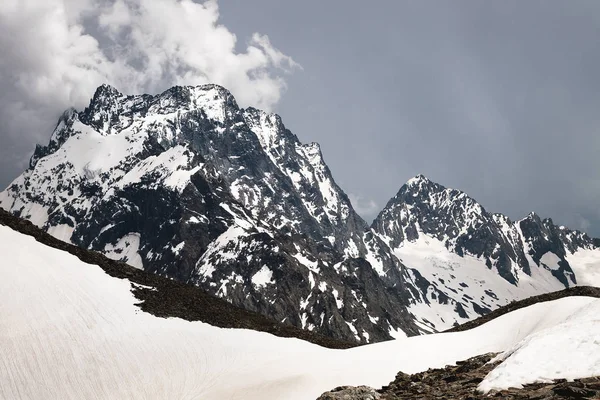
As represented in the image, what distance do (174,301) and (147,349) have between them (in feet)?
38.7

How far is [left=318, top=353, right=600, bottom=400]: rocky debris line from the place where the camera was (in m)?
13.6

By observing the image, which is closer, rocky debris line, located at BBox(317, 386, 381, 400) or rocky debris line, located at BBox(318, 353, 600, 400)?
rocky debris line, located at BBox(318, 353, 600, 400)

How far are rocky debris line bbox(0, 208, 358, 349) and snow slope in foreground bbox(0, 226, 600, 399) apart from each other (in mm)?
2264

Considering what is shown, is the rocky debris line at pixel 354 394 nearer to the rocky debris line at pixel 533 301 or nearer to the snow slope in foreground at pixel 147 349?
the snow slope in foreground at pixel 147 349

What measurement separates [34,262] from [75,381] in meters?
16.3

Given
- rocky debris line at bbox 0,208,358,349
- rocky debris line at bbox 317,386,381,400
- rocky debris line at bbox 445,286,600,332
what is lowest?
rocky debris line at bbox 317,386,381,400

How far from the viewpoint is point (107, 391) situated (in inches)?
1300

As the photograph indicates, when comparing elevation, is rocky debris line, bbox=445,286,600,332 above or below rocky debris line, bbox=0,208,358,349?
below

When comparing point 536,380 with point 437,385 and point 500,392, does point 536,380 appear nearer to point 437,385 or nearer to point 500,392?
point 500,392

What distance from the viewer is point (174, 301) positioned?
50.2 metres

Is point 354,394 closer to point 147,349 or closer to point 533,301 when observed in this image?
point 147,349

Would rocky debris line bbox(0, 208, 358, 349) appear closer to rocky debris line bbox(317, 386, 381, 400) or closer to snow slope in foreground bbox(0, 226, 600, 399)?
snow slope in foreground bbox(0, 226, 600, 399)

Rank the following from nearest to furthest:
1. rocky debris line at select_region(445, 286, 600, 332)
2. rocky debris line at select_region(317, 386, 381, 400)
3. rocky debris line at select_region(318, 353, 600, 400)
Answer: rocky debris line at select_region(318, 353, 600, 400)
rocky debris line at select_region(317, 386, 381, 400)
rocky debris line at select_region(445, 286, 600, 332)

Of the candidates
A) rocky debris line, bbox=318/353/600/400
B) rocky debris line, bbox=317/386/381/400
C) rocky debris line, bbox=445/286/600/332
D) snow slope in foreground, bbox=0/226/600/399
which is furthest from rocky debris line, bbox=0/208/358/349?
rocky debris line, bbox=317/386/381/400
